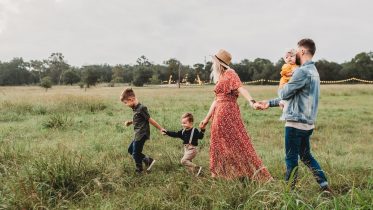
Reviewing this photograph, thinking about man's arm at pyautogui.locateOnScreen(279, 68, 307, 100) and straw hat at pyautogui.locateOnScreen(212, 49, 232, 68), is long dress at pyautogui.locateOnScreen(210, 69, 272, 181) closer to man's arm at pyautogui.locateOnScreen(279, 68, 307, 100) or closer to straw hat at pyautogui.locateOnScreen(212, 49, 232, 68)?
straw hat at pyautogui.locateOnScreen(212, 49, 232, 68)

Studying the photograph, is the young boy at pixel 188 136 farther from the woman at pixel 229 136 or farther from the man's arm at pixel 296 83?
the man's arm at pixel 296 83

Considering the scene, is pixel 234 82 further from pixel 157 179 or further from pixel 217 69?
pixel 157 179

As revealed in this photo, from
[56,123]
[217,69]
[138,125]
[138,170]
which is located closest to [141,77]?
[56,123]

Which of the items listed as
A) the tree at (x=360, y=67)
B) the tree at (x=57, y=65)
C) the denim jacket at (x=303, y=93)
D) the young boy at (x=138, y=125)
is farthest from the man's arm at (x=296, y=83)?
the tree at (x=57, y=65)

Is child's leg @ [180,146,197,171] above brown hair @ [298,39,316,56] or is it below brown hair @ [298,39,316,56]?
below

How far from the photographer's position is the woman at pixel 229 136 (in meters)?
5.54

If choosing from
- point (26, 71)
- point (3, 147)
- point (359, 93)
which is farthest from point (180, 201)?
point (26, 71)

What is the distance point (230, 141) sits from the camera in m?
5.60

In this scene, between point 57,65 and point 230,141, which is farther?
point 57,65

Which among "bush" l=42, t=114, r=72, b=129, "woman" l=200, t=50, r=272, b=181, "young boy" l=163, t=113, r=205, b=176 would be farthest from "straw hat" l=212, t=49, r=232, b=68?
"bush" l=42, t=114, r=72, b=129

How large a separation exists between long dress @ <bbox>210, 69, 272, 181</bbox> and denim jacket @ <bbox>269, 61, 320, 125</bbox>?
86 centimetres

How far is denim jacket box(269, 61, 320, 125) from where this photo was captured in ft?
15.8

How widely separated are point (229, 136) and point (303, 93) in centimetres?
126

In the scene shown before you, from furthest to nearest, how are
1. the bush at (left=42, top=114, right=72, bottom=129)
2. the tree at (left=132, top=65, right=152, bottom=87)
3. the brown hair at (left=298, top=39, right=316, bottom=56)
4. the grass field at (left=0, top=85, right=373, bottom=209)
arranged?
the tree at (left=132, top=65, right=152, bottom=87) < the bush at (left=42, top=114, right=72, bottom=129) < the brown hair at (left=298, top=39, right=316, bottom=56) < the grass field at (left=0, top=85, right=373, bottom=209)
